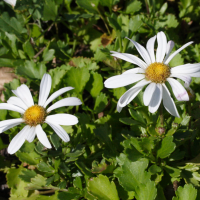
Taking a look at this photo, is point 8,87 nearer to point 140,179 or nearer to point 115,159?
point 115,159

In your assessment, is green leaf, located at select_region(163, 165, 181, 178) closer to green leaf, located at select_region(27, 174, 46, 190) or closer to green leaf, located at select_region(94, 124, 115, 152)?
green leaf, located at select_region(94, 124, 115, 152)

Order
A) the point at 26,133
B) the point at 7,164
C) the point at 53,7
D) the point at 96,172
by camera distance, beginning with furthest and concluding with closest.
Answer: the point at 53,7, the point at 7,164, the point at 96,172, the point at 26,133

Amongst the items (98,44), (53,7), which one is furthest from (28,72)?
(98,44)

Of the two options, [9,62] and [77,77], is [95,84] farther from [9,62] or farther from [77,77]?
[9,62]

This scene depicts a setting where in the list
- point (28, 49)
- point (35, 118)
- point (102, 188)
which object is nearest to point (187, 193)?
→ point (102, 188)

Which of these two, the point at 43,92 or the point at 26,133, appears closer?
the point at 26,133
